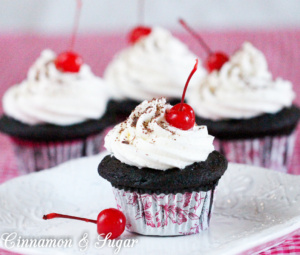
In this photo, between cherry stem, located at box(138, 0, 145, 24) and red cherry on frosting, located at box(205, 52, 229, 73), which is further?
cherry stem, located at box(138, 0, 145, 24)

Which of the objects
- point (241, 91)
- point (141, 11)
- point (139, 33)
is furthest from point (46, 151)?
point (141, 11)

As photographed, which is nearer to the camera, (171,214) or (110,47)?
(171,214)

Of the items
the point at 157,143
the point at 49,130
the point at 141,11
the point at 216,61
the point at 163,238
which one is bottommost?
the point at 141,11

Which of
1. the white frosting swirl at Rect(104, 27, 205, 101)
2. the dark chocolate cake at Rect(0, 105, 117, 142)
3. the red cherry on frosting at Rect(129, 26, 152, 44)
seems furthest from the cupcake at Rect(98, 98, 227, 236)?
the red cherry on frosting at Rect(129, 26, 152, 44)

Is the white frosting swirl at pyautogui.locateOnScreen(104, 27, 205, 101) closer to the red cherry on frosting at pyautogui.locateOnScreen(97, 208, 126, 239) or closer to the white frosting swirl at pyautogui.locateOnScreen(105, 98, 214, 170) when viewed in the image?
the white frosting swirl at pyautogui.locateOnScreen(105, 98, 214, 170)

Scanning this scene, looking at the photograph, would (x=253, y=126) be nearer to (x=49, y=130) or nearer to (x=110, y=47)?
(x=49, y=130)

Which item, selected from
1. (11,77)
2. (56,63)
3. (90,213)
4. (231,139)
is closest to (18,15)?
(11,77)
